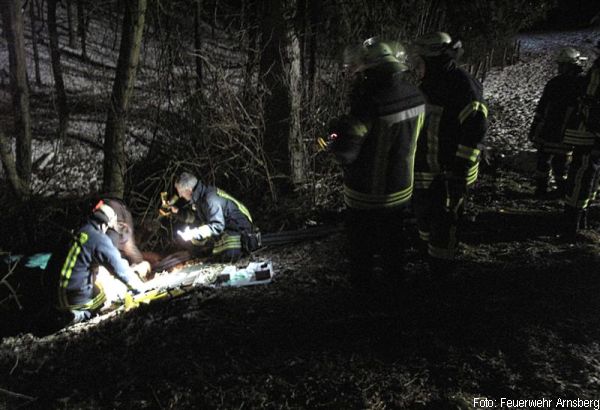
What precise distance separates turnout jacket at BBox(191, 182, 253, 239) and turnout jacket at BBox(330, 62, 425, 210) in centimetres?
235

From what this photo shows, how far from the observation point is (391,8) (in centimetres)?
902

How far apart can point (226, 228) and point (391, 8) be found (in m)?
6.10

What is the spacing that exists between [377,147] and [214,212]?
268cm

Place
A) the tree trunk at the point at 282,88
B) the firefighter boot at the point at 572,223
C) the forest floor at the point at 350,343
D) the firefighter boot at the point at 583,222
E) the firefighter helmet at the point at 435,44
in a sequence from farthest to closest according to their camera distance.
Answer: the tree trunk at the point at 282,88 < the firefighter boot at the point at 583,222 < the firefighter boot at the point at 572,223 < the firefighter helmet at the point at 435,44 < the forest floor at the point at 350,343

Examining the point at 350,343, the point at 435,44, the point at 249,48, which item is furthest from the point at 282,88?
the point at 350,343

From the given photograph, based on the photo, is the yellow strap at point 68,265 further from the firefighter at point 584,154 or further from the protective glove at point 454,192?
the firefighter at point 584,154

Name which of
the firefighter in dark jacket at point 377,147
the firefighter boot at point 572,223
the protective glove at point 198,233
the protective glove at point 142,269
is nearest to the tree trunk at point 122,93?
the protective glove at point 142,269

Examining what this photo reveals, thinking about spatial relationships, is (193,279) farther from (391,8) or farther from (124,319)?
(391,8)

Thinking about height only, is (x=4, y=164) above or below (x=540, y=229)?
above

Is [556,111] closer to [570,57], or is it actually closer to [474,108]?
[570,57]

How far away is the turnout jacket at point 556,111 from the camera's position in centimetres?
521

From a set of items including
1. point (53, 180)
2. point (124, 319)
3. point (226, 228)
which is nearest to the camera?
point (124, 319)

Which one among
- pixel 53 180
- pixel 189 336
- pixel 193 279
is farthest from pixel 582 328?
pixel 53 180

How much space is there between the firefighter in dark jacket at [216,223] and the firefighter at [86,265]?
2.83ft
